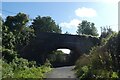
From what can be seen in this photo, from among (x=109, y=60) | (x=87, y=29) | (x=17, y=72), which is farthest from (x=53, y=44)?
(x=87, y=29)

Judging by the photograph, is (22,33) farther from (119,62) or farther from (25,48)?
(119,62)

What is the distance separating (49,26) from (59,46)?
21.6 metres

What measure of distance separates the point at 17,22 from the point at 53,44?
267 inches

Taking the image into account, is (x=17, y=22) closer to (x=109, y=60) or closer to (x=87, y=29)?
(x=109, y=60)

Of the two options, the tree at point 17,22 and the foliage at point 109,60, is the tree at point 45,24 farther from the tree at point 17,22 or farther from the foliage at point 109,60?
the foliage at point 109,60

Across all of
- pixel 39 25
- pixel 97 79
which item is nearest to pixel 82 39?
pixel 39 25

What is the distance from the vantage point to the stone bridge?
36.2m

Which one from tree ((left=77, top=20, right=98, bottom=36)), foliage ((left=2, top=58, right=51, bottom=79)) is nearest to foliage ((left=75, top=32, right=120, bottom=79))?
foliage ((left=2, top=58, right=51, bottom=79))

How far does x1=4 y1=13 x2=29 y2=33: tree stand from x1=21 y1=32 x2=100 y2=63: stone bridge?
124 inches

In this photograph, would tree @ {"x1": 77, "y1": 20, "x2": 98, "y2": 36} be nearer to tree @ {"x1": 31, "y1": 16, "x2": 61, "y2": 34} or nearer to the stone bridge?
tree @ {"x1": 31, "y1": 16, "x2": 61, "y2": 34}

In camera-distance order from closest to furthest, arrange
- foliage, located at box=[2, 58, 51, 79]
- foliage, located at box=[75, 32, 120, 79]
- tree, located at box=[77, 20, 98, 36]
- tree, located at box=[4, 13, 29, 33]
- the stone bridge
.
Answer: foliage, located at box=[75, 32, 120, 79], foliage, located at box=[2, 58, 51, 79], tree, located at box=[4, 13, 29, 33], the stone bridge, tree, located at box=[77, 20, 98, 36]

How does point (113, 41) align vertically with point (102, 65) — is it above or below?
above

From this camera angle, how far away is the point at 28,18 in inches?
1345

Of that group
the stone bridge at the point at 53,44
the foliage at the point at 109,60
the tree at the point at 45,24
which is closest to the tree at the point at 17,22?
the stone bridge at the point at 53,44
